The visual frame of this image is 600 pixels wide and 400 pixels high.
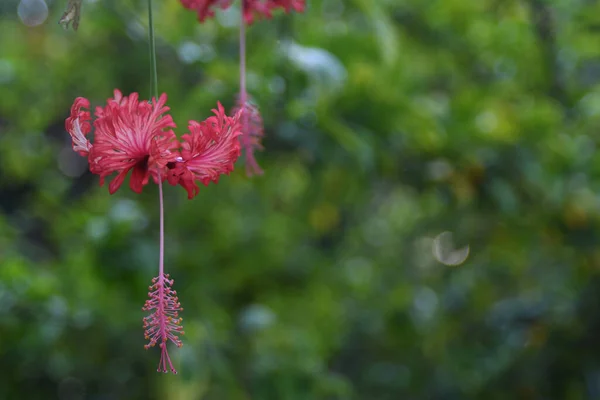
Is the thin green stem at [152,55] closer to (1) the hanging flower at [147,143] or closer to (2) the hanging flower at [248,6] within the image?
(1) the hanging flower at [147,143]

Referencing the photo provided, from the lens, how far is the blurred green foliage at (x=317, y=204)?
147 cm

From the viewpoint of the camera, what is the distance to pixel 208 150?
673 millimetres

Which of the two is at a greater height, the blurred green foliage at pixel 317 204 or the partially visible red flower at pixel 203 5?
the blurred green foliage at pixel 317 204

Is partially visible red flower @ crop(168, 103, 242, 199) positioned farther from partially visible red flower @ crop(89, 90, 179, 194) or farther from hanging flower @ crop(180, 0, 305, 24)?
hanging flower @ crop(180, 0, 305, 24)

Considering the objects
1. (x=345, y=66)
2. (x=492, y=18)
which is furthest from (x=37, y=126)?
(x=492, y=18)

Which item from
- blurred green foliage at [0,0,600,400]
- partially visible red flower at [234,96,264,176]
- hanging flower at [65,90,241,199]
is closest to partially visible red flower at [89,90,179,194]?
hanging flower at [65,90,241,199]

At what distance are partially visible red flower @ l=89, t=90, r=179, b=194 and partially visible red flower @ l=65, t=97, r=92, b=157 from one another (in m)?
0.02

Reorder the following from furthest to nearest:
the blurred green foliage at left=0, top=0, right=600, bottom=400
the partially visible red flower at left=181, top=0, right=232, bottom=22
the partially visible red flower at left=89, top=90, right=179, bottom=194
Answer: the blurred green foliage at left=0, top=0, right=600, bottom=400 → the partially visible red flower at left=181, top=0, right=232, bottom=22 → the partially visible red flower at left=89, top=90, right=179, bottom=194

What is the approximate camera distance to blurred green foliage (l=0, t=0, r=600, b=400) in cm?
147

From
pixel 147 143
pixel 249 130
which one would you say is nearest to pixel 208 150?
pixel 147 143

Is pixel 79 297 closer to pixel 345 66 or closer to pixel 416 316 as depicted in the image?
pixel 345 66

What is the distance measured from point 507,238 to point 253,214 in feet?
2.72

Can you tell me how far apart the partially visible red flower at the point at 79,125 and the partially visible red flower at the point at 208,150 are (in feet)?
0.28

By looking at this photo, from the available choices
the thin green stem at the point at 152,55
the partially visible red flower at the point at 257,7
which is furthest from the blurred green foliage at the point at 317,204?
the thin green stem at the point at 152,55
